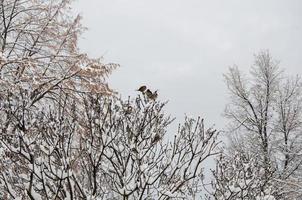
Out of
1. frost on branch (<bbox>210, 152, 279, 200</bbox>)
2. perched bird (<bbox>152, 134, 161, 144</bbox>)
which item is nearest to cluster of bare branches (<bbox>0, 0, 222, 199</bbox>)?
perched bird (<bbox>152, 134, 161, 144</bbox>)

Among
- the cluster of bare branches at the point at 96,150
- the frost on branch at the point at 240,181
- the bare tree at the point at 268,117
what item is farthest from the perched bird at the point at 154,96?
the bare tree at the point at 268,117

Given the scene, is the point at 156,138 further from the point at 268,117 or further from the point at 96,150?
the point at 268,117

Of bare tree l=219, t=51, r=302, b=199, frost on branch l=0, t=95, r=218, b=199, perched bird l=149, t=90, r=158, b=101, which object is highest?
bare tree l=219, t=51, r=302, b=199

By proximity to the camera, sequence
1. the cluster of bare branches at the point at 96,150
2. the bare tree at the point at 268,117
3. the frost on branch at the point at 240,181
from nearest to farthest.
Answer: the cluster of bare branches at the point at 96,150, the frost on branch at the point at 240,181, the bare tree at the point at 268,117

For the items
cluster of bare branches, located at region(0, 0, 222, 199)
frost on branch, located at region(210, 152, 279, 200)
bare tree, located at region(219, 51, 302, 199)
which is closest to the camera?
cluster of bare branches, located at region(0, 0, 222, 199)

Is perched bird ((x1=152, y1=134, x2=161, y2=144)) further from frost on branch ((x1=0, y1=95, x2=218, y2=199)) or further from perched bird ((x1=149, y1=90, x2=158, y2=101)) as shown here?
perched bird ((x1=149, y1=90, x2=158, y2=101))

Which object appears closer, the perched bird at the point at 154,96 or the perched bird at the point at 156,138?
the perched bird at the point at 154,96

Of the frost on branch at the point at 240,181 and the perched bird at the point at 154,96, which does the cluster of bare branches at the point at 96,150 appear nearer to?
the perched bird at the point at 154,96

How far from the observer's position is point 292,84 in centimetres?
1650

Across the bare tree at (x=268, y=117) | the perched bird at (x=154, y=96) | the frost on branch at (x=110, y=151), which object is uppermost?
the bare tree at (x=268, y=117)

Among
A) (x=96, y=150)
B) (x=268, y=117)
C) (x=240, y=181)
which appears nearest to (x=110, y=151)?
(x=96, y=150)

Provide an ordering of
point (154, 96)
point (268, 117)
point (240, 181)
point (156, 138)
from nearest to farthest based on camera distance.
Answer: point (154, 96)
point (156, 138)
point (240, 181)
point (268, 117)

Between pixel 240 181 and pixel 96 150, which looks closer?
pixel 96 150

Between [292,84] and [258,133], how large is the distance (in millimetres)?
2390
